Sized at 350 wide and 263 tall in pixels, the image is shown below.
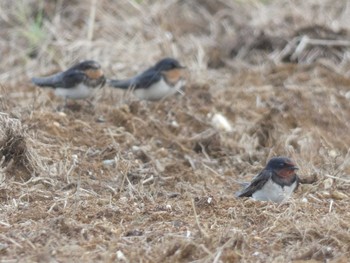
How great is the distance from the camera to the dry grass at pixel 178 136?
6.23 metres

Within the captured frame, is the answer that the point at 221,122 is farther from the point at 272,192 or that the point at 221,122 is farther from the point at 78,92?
the point at 272,192

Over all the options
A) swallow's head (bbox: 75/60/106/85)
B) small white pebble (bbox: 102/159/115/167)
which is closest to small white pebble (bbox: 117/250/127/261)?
small white pebble (bbox: 102/159/115/167)

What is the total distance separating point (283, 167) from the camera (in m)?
7.80

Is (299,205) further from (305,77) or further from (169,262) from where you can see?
(305,77)

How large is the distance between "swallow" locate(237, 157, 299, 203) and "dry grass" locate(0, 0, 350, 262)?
158 mm

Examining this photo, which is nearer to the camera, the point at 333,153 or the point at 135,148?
the point at 135,148

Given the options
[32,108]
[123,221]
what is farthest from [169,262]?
[32,108]

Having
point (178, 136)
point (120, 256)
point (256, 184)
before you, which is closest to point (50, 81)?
point (178, 136)

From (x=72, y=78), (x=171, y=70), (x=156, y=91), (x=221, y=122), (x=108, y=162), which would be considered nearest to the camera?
(x=108, y=162)

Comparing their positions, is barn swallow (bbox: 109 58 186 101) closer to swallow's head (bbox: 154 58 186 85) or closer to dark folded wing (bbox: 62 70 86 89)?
swallow's head (bbox: 154 58 186 85)

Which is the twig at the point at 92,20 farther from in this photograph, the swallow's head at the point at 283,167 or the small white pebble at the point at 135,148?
the swallow's head at the point at 283,167

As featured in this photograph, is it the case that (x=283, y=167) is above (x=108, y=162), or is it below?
above

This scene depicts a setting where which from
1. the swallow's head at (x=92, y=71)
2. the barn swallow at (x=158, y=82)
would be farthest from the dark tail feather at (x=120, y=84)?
the swallow's head at (x=92, y=71)

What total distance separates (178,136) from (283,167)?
2.20 metres
